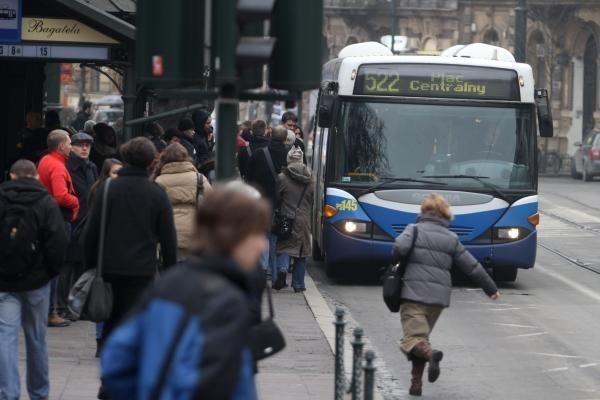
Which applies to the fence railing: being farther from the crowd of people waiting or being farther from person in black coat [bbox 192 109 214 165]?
person in black coat [bbox 192 109 214 165]

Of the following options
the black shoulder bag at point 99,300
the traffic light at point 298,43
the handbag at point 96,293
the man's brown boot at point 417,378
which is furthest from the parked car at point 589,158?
the traffic light at point 298,43

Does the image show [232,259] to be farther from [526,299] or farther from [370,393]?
[526,299]

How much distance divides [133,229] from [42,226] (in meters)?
0.52

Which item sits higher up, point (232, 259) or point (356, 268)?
point (232, 259)

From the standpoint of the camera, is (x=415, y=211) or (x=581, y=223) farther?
(x=581, y=223)

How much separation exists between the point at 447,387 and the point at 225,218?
278 inches

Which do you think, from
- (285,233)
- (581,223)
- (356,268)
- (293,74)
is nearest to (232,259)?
(293,74)

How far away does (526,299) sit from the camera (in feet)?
54.6

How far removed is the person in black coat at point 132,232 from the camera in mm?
8523

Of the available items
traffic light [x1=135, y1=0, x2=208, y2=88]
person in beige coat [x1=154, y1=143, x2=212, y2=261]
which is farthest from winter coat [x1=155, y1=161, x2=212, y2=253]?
traffic light [x1=135, y1=0, x2=208, y2=88]

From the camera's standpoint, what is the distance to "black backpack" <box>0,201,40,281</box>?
8383mm

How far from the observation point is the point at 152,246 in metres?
A: 8.59

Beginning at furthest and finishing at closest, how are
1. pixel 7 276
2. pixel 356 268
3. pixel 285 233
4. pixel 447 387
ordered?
pixel 356 268, pixel 285 233, pixel 447 387, pixel 7 276

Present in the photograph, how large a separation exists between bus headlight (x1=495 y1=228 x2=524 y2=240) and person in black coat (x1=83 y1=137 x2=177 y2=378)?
9.03m
